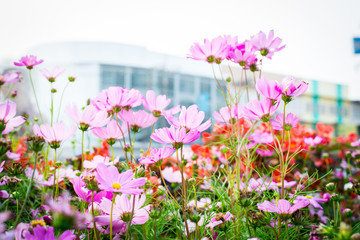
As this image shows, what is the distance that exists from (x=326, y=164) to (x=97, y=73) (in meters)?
13.5

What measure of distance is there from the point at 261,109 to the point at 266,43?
221 millimetres

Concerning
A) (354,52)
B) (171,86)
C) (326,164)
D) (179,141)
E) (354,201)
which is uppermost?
(171,86)

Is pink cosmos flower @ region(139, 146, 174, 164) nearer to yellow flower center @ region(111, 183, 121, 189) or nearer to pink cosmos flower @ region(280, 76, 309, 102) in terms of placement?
yellow flower center @ region(111, 183, 121, 189)

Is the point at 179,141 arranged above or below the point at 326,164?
above

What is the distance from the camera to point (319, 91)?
70.9ft

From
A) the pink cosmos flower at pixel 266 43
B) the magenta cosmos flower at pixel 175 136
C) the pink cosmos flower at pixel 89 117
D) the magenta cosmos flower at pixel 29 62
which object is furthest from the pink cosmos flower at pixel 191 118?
the magenta cosmos flower at pixel 29 62

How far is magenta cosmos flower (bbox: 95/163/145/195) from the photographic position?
1.33ft

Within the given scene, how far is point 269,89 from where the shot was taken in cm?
52

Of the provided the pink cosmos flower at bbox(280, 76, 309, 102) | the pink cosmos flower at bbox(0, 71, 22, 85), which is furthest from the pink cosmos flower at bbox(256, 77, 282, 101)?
the pink cosmos flower at bbox(0, 71, 22, 85)

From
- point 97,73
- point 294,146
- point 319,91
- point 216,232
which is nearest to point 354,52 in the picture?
point 294,146

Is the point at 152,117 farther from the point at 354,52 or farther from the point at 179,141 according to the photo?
the point at 354,52

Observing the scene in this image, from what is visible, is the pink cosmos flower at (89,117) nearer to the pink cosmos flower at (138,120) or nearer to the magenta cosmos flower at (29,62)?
the pink cosmos flower at (138,120)

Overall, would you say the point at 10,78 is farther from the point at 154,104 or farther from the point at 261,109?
the point at 261,109

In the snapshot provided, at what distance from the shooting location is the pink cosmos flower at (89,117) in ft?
1.88
